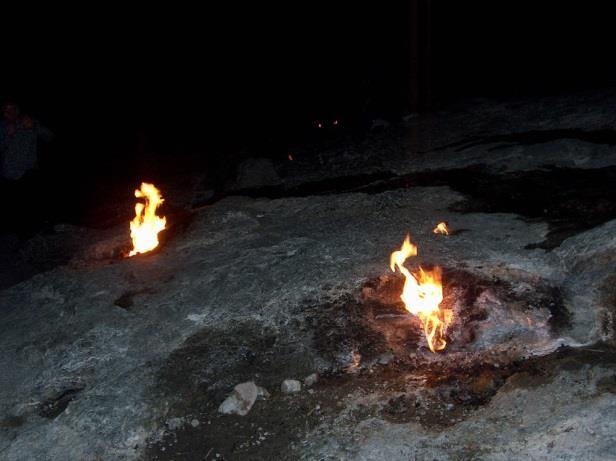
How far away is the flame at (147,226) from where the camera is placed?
5.89 m

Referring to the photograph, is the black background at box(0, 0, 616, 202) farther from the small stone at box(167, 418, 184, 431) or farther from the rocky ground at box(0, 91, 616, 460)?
the small stone at box(167, 418, 184, 431)

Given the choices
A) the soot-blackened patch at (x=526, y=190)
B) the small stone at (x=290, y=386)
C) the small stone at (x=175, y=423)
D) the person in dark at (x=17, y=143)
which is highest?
the person in dark at (x=17, y=143)

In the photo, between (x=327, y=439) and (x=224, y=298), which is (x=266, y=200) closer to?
(x=224, y=298)

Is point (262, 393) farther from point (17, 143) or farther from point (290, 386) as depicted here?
point (17, 143)

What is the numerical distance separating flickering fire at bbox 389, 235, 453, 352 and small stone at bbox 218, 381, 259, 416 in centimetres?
118

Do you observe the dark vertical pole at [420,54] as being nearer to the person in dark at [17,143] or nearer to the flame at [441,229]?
the flame at [441,229]

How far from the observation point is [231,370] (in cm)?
374

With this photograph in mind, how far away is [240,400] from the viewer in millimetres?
3400

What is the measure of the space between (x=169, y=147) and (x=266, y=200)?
16.8 feet

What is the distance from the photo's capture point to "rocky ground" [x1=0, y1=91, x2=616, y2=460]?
3049mm

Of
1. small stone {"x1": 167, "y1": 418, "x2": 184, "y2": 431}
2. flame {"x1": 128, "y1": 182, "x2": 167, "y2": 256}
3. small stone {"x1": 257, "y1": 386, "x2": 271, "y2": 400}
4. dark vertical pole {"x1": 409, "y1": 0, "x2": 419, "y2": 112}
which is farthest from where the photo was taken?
dark vertical pole {"x1": 409, "y1": 0, "x2": 419, "y2": 112}

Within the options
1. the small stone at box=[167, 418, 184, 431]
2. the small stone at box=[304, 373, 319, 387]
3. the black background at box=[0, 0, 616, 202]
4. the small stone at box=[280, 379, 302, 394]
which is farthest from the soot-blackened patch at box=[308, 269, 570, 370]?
the black background at box=[0, 0, 616, 202]

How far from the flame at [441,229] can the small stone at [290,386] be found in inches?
90.9

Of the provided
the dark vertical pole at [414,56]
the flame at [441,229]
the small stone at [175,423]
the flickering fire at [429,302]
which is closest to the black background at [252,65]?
the dark vertical pole at [414,56]
